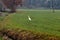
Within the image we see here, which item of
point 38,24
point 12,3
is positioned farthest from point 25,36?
point 12,3

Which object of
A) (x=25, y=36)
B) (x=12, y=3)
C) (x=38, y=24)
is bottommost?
(x=12, y=3)

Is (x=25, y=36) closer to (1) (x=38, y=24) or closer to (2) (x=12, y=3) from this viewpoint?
(1) (x=38, y=24)

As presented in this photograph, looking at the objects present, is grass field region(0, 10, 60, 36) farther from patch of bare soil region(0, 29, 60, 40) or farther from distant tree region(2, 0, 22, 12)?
distant tree region(2, 0, 22, 12)

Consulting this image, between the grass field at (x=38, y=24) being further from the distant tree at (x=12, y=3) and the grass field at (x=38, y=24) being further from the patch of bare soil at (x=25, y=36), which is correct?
the distant tree at (x=12, y=3)

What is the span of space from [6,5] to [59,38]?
69013 mm

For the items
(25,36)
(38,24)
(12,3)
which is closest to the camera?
(25,36)

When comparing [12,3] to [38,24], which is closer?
[38,24]

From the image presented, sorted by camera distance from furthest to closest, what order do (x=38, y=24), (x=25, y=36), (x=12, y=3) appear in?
1. (x=12, y=3)
2. (x=38, y=24)
3. (x=25, y=36)

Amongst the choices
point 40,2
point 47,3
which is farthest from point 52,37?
point 40,2

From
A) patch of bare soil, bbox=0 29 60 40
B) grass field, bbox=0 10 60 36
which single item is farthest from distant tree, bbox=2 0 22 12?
patch of bare soil, bbox=0 29 60 40

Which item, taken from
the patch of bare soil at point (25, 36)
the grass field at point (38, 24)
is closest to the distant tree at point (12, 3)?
the grass field at point (38, 24)

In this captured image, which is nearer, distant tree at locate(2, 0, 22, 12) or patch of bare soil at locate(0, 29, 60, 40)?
patch of bare soil at locate(0, 29, 60, 40)

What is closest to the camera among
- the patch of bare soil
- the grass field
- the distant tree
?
the patch of bare soil

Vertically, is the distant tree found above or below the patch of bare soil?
below
